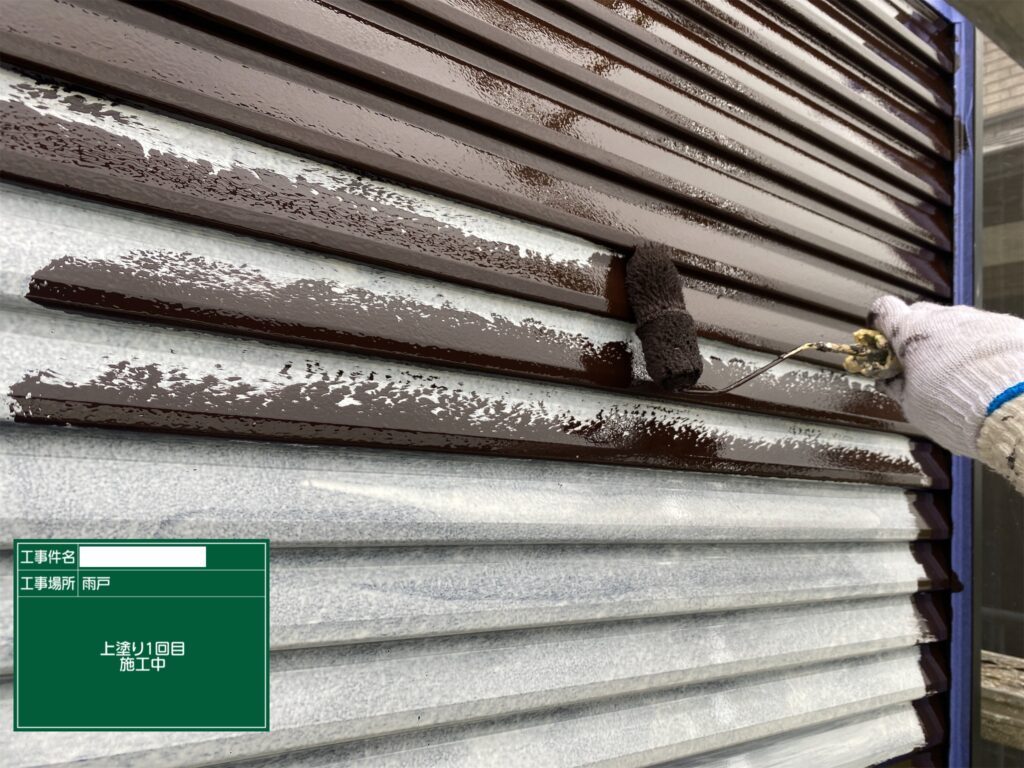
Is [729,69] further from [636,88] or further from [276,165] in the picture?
[276,165]

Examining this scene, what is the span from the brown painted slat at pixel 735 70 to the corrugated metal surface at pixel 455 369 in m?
0.01

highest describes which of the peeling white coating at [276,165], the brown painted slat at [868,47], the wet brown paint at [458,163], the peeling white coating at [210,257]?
the brown painted slat at [868,47]

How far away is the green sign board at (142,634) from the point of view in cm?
106

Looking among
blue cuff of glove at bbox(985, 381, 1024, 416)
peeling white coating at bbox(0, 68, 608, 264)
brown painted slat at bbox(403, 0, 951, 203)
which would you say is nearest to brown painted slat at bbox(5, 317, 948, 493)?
peeling white coating at bbox(0, 68, 608, 264)

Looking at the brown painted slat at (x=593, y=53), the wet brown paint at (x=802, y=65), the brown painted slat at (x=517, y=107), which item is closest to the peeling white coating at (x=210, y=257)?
the brown painted slat at (x=517, y=107)

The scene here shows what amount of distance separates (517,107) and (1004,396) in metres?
1.40

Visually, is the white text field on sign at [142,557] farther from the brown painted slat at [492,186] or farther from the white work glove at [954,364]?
the white work glove at [954,364]

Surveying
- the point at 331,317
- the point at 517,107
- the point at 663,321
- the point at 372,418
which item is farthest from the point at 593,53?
the point at 372,418

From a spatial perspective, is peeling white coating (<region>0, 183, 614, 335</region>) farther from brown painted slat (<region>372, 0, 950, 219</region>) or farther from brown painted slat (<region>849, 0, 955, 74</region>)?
brown painted slat (<region>849, 0, 955, 74</region>)

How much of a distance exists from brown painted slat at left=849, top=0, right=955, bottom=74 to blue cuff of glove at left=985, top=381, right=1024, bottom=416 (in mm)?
1910

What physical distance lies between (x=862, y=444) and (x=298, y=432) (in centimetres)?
212

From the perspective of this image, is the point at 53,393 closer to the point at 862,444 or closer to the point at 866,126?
the point at 862,444

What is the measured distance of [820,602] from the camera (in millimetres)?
2197

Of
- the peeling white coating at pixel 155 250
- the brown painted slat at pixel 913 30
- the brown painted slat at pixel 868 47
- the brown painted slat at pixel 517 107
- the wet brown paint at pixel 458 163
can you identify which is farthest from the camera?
the brown painted slat at pixel 913 30
